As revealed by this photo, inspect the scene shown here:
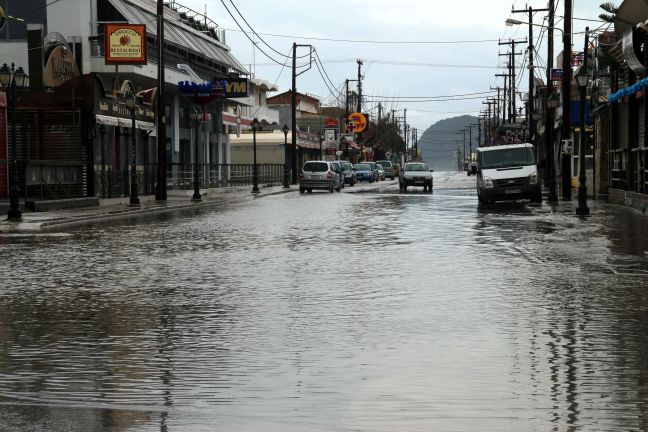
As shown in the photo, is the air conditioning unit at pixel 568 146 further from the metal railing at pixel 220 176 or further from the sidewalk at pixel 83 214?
the metal railing at pixel 220 176

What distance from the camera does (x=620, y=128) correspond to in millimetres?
39250

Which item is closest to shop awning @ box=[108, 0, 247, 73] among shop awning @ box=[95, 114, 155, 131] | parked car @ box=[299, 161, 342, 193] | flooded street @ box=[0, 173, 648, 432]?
shop awning @ box=[95, 114, 155, 131]

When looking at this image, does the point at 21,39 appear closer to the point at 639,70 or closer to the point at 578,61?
the point at 639,70

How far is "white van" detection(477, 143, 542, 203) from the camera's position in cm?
3731

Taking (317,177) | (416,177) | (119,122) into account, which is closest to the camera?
(119,122)

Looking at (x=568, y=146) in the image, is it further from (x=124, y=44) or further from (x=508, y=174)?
(x=124, y=44)

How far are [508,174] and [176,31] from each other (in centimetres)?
3229

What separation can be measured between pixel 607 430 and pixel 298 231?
18543 millimetres

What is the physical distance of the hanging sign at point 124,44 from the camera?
1864 inches

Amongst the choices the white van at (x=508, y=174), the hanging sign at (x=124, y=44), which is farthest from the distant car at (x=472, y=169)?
→ the white van at (x=508, y=174)

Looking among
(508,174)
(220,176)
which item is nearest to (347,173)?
(220,176)

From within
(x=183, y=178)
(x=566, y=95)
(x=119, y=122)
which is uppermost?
(x=566, y=95)

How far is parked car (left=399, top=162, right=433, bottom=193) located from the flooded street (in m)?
37.7

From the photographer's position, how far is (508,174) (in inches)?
1480
